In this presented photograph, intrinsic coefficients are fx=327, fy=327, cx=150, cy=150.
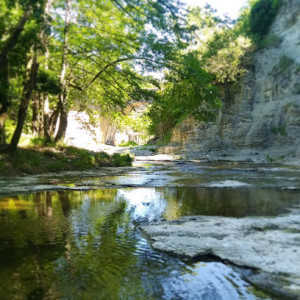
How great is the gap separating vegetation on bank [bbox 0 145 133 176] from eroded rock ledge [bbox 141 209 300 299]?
21.8 feet

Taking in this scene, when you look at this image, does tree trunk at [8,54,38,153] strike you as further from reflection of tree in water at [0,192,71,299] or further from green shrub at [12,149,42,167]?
reflection of tree in water at [0,192,71,299]

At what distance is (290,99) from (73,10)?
1625 centimetres

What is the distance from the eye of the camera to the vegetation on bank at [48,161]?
9.34 metres

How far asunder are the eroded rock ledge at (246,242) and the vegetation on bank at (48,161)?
6647 mm

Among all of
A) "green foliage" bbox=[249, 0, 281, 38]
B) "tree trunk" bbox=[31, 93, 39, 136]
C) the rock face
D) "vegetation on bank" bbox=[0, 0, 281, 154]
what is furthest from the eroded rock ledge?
"green foliage" bbox=[249, 0, 281, 38]

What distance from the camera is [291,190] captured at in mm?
7074

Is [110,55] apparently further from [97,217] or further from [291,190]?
[97,217]

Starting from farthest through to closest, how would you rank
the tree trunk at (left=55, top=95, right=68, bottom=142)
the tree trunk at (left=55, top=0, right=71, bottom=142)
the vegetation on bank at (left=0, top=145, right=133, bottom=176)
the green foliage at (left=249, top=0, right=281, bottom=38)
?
the green foliage at (left=249, top=0, right=281, bottom=38) < the tree trunk at (left=55, top=95, right=68, bottom=142) < the tree trunk at (left=55, top=0, right=71, bottom=142) < the vegetation on bank at (left=0, top=145, right=133, bottom=176)

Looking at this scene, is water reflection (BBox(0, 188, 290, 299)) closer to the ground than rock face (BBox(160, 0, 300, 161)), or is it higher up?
closer to the ground

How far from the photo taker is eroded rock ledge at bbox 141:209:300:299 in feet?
7.98

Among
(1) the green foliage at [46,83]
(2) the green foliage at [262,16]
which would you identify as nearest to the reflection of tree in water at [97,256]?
(1) the green foliage at [46,83]

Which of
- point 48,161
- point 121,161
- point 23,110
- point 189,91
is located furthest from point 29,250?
point 121,161

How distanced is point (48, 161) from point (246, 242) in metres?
9.22

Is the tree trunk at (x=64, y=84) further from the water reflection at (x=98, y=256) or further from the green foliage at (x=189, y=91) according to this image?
the water reflection at (x=98, y=256)
